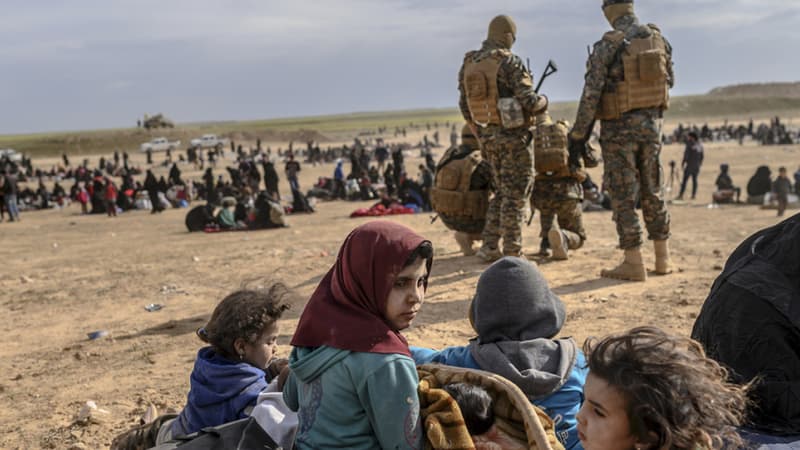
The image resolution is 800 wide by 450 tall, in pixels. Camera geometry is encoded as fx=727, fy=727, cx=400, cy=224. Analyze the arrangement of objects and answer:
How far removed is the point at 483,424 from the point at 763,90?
125519 millimetres

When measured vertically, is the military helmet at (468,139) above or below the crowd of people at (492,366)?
above

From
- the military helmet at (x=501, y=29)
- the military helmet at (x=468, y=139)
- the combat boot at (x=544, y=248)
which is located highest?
the military helmet at (x=501, y=29)

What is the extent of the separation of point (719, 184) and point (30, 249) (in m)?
13.5

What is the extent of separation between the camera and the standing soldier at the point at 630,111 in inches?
252

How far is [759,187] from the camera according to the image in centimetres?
1393

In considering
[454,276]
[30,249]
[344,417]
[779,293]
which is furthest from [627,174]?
→ [30,249]

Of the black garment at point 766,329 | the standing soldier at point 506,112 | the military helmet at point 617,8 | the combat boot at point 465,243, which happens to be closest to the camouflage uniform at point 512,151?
the standing soldier at point 506,112

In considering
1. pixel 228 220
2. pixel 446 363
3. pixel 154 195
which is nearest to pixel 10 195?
pixel 154 195

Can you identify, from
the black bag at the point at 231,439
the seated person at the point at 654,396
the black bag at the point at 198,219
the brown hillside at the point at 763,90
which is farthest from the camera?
the brown hillside at the point at 763,90

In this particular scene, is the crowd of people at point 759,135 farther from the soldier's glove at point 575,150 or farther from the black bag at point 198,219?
the soldier's glove at point 575,150

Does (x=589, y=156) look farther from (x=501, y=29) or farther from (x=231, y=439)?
(x=231, y=439)

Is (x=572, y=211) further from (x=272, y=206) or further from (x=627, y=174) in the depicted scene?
(x=272, y=206)

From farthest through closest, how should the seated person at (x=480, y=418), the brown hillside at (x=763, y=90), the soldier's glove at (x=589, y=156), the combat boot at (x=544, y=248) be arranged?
the brown hillside at (x=763, y=90) → the combat boot at (x=544, y=248) → the soldier's glove at (x=589, y=156) → the seated person at (x=480, y=418)

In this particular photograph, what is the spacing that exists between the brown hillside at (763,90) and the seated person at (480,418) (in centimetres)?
11623
